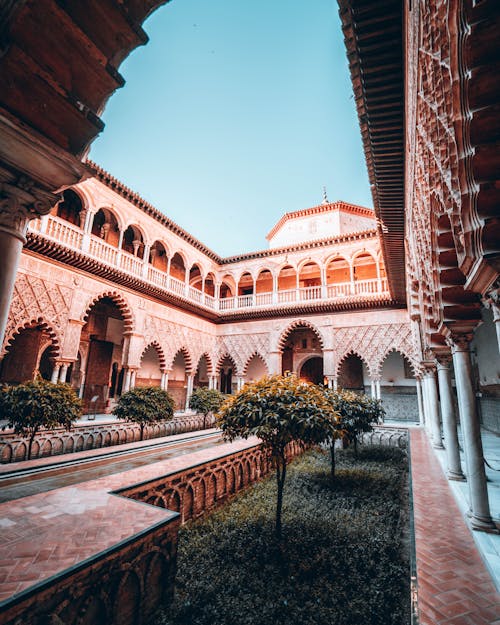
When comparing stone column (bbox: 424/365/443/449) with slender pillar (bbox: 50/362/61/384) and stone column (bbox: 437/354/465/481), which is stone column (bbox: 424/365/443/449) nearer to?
stone column (bbox: 437/354/465/481)

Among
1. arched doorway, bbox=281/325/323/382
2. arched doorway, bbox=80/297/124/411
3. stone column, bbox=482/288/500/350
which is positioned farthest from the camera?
arched doorway, bbox=281/325/323/382

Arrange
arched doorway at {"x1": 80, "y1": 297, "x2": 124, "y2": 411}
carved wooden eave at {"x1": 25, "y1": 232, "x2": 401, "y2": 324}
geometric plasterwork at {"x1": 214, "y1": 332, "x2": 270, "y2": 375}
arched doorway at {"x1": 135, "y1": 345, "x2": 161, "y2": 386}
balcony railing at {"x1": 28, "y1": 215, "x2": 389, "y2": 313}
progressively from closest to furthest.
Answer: carved wooden eave at {"x1": 25, "y1": 232, "x2": 401, "y2": 324}
balcony railing at {"x1": 28, "y1": 215, "x2": 389, "y2": 313}
arched doorway at {"x1": 80, "y1": 297, "x2": 124, "y2": 411}
arched doorway at {"x1": 135, "y1": 345, "x2": 161, "y2": 386}
geometric plasterwork at {"x1": 214, "y1": 332, "x2": 270, "y2": 375}

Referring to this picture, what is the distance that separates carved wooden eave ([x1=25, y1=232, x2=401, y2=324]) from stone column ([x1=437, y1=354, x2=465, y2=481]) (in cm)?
770

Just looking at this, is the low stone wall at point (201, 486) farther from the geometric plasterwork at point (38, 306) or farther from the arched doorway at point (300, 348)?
the arched doorway at point (300, 348)

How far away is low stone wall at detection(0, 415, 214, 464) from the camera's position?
6191 millimetres

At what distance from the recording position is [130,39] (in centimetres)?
245

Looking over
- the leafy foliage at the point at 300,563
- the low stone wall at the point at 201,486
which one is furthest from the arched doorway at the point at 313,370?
the leafy foliage at the point at 300,563

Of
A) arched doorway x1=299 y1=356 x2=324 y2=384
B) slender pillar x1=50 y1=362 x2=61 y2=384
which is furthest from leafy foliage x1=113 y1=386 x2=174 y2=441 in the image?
arched doorway x1=299 y1=356 x2=324 y2=384

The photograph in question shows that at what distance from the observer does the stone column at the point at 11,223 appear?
2643mm

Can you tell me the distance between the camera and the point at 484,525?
3125 millimetres

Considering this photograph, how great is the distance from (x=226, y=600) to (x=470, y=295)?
3.79 m

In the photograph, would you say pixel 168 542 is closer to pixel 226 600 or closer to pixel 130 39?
pixel 226 600

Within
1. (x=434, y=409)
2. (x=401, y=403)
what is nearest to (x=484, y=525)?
(x=434, y=409)

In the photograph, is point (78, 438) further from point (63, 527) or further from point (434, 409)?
point (434, 409)
